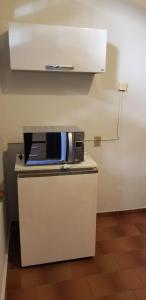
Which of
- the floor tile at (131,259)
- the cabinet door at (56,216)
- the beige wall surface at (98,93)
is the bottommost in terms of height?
the floor tile at (131,259)

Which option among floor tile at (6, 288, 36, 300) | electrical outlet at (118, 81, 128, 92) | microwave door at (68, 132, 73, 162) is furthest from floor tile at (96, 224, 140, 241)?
electrical outlet at (118, 81, 128, 92)

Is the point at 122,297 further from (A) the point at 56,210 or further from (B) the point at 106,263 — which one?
(A) the point at 56,210

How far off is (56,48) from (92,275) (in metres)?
1.90

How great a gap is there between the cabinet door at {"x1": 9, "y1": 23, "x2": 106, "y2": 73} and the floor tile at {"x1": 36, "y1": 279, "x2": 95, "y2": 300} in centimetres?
175

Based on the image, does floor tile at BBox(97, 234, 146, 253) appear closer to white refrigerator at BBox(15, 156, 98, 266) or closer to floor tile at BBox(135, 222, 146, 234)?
floor tile at BBox(135, 222, 146, 234)

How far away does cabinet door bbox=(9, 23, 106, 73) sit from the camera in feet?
6.60

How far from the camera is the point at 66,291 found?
1.83 m

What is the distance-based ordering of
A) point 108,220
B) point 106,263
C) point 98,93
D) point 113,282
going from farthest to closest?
point 108,220, point 98,93, point 106,263, point 113,282

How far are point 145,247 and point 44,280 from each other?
1.02 m

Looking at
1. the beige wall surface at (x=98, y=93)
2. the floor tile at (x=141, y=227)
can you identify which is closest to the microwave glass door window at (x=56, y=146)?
the beige wall surface at (x=98, y=93)

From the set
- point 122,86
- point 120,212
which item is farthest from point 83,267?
point 122,86

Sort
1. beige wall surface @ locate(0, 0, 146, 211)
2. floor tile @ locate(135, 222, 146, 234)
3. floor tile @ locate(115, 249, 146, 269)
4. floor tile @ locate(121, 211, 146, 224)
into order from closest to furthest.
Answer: floor tile @ locate(115, 249, 146, 269) → beige wall surface @ locate(0, 0, 146, 211) → floor tile @ locate(135, 222, 146, 234) → floor tile @ locate(121, 211, 146, 224)

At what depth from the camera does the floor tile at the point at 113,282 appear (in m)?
1.84

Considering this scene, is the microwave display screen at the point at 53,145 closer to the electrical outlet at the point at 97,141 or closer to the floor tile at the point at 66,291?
the electrical outlet at the point at 97,141
